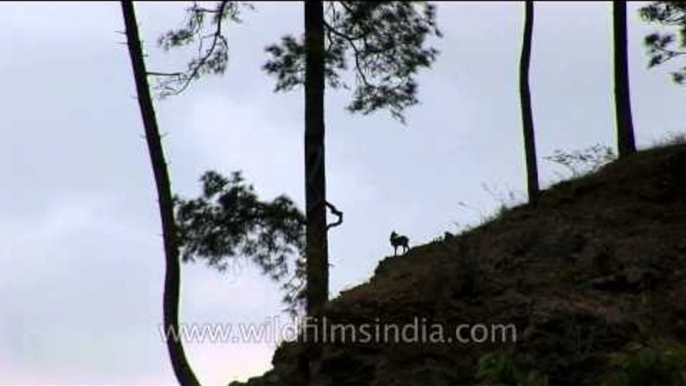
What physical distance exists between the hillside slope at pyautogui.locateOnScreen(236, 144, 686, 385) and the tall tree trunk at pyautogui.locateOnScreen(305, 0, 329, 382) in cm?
54

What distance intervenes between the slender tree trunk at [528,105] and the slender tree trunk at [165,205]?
7607mm

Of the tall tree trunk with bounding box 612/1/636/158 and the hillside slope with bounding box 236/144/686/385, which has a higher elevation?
the tall tree trunk with bounding box 612/1/636/158

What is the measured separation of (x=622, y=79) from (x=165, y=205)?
9.69 meters

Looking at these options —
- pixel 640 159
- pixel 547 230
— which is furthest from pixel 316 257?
pixel 640 159

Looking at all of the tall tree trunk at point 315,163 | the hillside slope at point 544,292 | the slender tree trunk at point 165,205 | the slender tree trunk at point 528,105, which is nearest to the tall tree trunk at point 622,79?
the slender tree trunk at point 528,105

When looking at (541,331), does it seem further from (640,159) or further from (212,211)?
(640,159)

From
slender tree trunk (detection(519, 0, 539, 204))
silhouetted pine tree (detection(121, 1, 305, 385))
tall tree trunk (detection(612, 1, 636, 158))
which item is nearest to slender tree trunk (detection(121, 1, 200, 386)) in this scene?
silhouetted pine tree (detection(121, 1, 305, 385))

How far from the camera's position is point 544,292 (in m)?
14.2

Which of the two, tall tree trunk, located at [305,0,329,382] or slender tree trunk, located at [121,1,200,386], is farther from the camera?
tall tree trunk, located at [305,0,329,382]

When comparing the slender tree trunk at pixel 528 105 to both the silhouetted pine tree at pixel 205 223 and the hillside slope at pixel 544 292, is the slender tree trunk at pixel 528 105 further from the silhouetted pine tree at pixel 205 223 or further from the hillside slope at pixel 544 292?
the silhouetted pine tree at pixel 205 223

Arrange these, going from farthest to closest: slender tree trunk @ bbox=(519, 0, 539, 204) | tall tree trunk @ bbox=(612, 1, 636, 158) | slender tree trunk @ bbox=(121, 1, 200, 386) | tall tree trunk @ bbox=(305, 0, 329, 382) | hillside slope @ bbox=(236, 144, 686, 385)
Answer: tall tree trunk @ bbox=(612, 1, 636, 158) → slender tree trunk @ bbox=(519, 0, 539, 204) → tall tree trunk @ bbox=(305, 0, 329, 382) → slender tree trunk @ bbox=(121, 1, 200, 386) → hillside slope @ bbox=(236, 144, 686, 385)

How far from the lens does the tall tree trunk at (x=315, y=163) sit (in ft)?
48.2

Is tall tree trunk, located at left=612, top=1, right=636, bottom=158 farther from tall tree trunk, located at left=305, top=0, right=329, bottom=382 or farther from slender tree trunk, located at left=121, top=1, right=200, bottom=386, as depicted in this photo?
slender tree trunk, located at left=121, top=1, right=200, bottom=386

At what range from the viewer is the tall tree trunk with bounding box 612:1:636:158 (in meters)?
20.3
